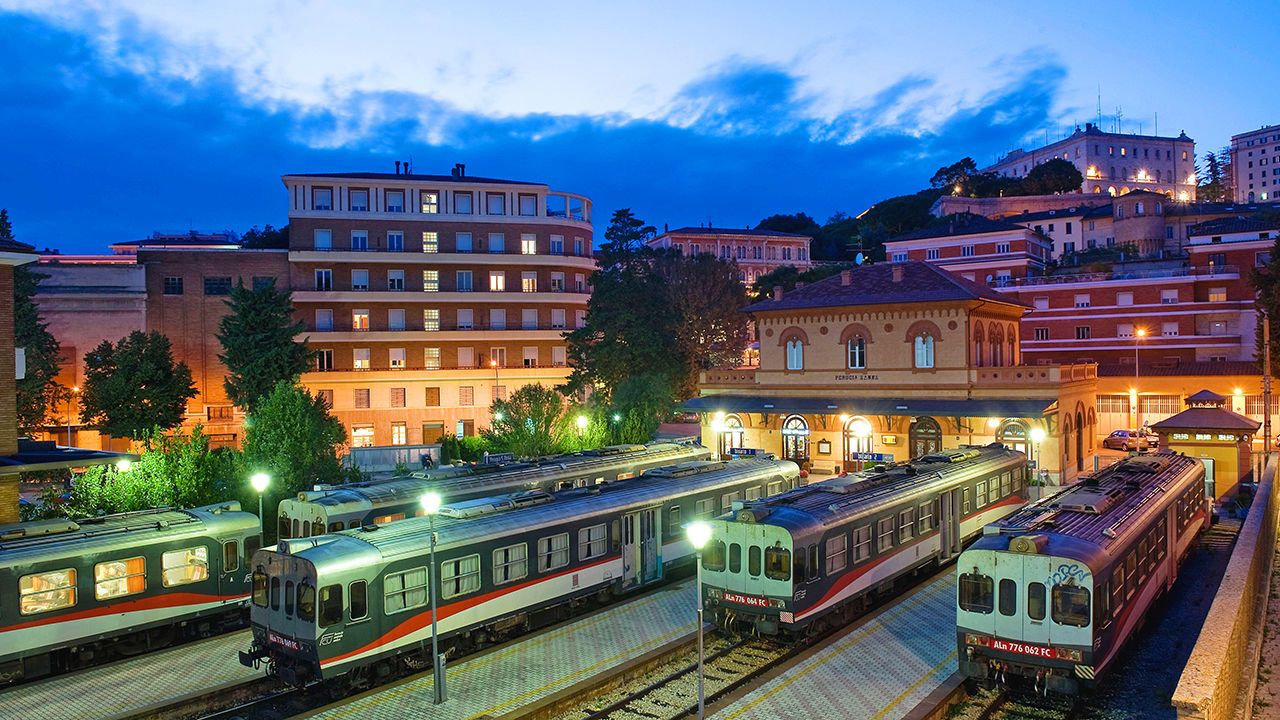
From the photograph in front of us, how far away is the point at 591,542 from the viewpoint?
66.0ft

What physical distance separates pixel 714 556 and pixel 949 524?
8584mm

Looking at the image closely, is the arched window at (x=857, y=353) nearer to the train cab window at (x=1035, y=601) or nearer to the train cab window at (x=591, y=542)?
the train cab window at (x=591, y=542)

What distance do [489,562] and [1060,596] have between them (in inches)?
412

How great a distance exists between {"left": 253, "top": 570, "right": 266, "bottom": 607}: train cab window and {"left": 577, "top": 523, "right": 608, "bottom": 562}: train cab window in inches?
264

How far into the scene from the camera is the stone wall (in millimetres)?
10695

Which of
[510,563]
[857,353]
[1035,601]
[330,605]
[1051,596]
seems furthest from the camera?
[857,353]

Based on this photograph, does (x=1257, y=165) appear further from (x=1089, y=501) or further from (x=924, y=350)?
(x=1089, y=501)

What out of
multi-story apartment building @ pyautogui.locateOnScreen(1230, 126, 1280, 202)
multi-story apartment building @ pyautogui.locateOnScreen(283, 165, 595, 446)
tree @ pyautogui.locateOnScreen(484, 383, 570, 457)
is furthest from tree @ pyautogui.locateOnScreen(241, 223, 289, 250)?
multi-story apartment building @ pyautogui.locateOnScreen(1230, 126, 1280, 202)

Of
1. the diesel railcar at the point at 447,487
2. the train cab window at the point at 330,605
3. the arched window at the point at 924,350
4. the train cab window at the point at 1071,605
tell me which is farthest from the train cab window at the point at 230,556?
the arched window at the point at 924,350

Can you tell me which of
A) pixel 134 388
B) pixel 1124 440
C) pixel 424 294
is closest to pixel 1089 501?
pixel 1124 440

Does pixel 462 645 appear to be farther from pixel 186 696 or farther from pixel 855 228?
pixel 855 228

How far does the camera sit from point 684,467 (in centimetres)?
2509

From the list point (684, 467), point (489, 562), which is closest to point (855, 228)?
point (684, 467)

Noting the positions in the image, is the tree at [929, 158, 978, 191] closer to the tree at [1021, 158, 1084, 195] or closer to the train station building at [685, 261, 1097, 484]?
the tree at [1021, 158, 1084, 195]
